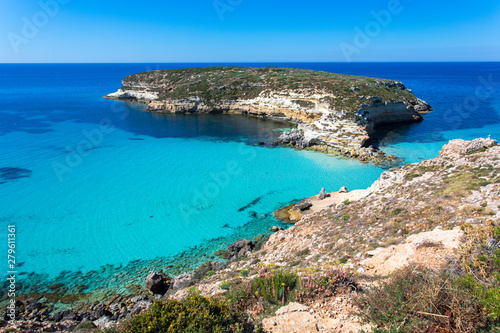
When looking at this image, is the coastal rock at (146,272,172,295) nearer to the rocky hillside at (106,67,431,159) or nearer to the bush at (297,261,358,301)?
the bush at (297,261,358,301)

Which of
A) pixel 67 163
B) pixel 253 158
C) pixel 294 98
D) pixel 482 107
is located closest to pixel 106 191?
pixel 67 163

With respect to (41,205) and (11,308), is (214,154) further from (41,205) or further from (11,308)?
(11,308)

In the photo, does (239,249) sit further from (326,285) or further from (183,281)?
(326,285)

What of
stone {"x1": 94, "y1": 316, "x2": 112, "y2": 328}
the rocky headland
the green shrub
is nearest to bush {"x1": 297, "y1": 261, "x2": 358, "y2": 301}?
the rocky headland

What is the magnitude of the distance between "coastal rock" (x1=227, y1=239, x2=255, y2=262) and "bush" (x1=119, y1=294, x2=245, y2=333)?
859 cm

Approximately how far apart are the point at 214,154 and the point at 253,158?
17.0 ft

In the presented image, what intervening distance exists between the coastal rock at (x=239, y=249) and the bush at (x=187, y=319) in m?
8.59

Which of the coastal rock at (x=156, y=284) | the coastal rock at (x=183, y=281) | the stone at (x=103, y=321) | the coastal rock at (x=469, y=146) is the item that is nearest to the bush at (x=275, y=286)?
the coastal rock at (x=183, y=281)

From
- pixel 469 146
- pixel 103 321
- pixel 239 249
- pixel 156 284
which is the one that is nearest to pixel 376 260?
pixel 239 249

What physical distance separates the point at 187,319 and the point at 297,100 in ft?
163

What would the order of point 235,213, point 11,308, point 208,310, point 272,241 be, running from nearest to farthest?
point 208,310 < point 11,308 < point 272,241 < point 235,213

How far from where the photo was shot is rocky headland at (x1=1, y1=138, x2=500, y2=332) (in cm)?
679

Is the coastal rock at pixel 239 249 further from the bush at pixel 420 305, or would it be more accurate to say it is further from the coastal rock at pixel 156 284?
the bush at pixel 420 305

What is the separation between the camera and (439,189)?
45.0 ft
